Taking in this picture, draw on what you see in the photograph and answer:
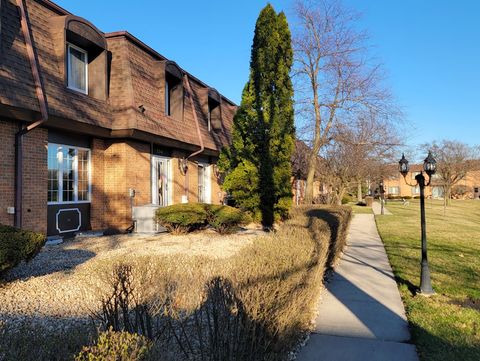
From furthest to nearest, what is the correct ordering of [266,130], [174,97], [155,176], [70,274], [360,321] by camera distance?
[174,97]
[155,176]
[266,130]
[70,274]
[360,321]

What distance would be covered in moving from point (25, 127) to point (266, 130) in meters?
7.39

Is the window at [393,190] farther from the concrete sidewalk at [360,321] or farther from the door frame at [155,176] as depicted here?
the concrete sidewalk at [360,321]

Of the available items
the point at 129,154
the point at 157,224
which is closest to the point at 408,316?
the point at 157,224

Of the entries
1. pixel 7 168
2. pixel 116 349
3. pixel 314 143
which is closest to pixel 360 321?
pixel 116 349

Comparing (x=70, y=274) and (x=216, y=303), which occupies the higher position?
(x=216, y=303)

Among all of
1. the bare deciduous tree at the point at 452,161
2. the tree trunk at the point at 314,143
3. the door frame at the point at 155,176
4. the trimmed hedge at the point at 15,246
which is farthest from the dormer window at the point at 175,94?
the bare deciduous tree at the point at 452,161

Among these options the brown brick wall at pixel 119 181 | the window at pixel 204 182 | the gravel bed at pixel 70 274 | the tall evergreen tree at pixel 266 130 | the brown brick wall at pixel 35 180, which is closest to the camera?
the gravel bed at pixel 70 274

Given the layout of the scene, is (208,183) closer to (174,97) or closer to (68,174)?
(174,97)

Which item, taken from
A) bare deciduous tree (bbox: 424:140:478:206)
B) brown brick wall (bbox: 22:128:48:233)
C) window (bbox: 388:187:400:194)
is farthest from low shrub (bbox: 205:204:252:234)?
window (bbox: 388:187:400:194)

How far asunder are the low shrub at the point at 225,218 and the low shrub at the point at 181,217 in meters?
0.24

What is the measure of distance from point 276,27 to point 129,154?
22.4 feet

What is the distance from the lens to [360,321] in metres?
5.08

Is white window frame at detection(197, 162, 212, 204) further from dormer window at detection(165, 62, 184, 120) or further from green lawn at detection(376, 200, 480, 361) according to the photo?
green lawn at detection(376, 200, 480, 361)

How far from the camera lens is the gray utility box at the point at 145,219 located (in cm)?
1222
